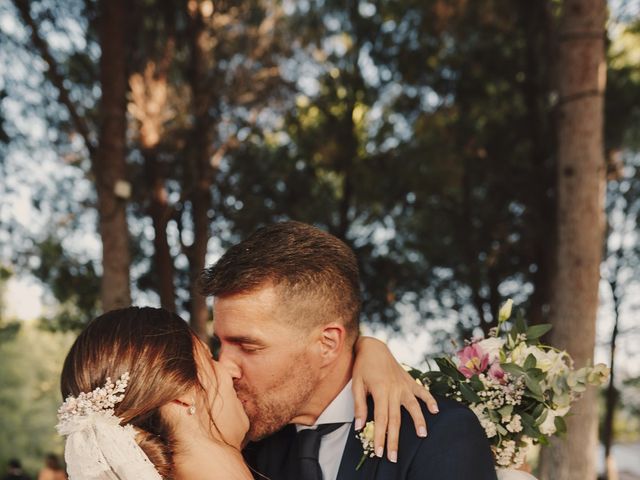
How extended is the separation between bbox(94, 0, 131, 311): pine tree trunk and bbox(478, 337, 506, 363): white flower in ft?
13.1

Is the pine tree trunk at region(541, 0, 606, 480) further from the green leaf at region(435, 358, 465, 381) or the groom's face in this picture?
→ the groom's face

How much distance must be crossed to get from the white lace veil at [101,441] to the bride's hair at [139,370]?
0.15 ft

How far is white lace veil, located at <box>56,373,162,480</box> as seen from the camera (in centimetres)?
210

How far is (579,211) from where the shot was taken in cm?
541

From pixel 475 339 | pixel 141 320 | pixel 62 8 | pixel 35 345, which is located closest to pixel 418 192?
pixel 62 8

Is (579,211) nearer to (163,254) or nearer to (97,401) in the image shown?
(97,401)

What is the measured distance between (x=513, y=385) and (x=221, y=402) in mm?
1194

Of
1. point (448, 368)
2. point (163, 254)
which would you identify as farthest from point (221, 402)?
point (163, 254)

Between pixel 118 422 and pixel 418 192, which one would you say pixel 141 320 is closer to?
pixel 118 422

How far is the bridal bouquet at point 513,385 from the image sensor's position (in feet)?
8.98

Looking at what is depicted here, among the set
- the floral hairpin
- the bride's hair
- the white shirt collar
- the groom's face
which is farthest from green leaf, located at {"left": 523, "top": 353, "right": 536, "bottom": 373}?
the floral hairpin

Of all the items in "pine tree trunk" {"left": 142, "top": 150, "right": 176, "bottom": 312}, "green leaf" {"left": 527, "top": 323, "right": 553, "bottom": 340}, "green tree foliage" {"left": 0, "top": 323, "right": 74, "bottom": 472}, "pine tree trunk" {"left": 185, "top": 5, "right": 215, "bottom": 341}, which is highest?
"pine tree trunk" {"left": 185, "top": 5, "right": 215, "bottom": 341}

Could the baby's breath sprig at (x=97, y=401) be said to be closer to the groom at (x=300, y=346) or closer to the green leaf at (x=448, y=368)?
the groom at (x=300, y=346)

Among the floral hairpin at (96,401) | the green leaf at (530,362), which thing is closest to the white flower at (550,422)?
the green leaf at (530,362)
